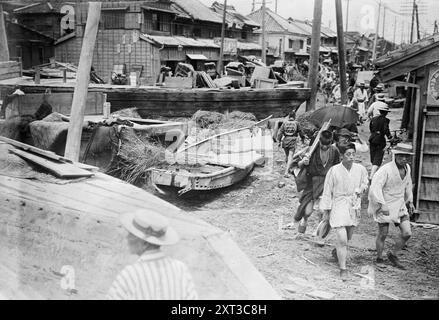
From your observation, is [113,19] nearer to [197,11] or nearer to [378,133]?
[197,11]

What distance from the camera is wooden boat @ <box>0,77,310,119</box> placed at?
15164 mm

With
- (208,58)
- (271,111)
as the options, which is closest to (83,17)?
(208,58)

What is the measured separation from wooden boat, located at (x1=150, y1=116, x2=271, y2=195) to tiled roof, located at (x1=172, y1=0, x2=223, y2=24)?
979 inches

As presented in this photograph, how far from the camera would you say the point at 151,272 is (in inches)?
122

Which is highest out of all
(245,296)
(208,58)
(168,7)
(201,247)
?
(168,7)

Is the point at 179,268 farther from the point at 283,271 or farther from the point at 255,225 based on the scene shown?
the point at 255,225

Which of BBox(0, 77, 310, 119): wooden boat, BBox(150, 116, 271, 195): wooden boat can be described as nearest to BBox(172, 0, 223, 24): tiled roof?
BBox(0, 77, 310, 119): wooden boat

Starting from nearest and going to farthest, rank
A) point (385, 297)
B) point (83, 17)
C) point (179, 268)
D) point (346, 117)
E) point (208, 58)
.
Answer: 1. point (179, 268)
2. point (385, 297)
3. point (346, 117)
4. point (83, 17)
5. point (208, 58)

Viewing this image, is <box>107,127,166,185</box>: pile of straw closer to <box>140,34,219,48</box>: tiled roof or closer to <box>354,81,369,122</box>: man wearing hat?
<box>354,81,369,122</box>: man wearing hat

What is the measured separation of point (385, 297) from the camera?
5.19 m

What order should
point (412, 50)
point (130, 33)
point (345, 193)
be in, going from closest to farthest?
point (345, 193) → point (412, 50) → point (130, 33)

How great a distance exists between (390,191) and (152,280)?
3915mm

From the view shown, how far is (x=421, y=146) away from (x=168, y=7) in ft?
86.8

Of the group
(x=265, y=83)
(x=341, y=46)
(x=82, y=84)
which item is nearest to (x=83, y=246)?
(x=82, y=84)
